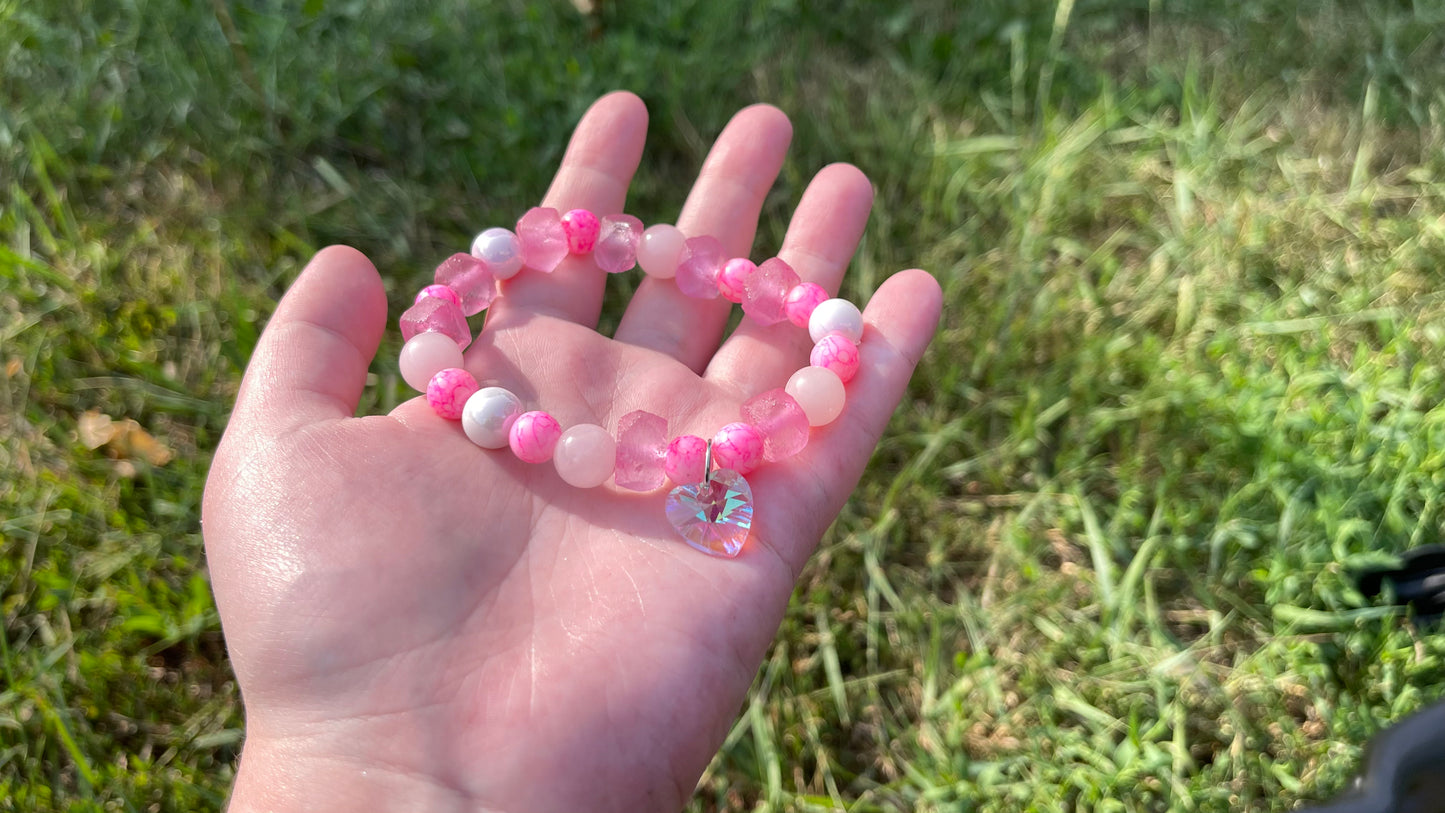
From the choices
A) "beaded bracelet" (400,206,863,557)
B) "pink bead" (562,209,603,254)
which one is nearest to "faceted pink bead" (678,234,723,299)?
"beaded bracelet" (400,206,863,557)

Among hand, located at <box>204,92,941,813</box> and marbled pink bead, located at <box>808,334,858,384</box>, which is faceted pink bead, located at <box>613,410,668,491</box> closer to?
hand, located at <box>204,92,941,813</box>

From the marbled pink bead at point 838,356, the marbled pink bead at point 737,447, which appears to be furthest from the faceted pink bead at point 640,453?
the marbled pink bead at point 838,356

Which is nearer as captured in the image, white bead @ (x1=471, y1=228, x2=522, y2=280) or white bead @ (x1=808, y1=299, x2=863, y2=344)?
white bead @ (x1=808, y1=299, x2=863, y2=344)

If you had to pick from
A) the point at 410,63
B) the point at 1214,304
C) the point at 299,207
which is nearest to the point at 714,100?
the point at 410,63

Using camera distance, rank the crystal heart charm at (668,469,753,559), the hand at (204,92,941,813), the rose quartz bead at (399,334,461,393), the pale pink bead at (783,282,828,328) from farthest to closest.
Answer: the pale pink bead at (783,282,828,328) → the rose quartz bead at (399,334,461,393) → the crystal heart charm at (668,469,753,559) → the hand at (204,92,941,813)

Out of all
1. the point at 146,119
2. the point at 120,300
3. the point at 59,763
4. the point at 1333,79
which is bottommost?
the point at 59,763

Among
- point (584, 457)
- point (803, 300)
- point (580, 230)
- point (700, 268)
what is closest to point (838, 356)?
point (803, 300)

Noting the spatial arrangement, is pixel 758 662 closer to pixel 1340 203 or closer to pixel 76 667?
pixel 76 667
